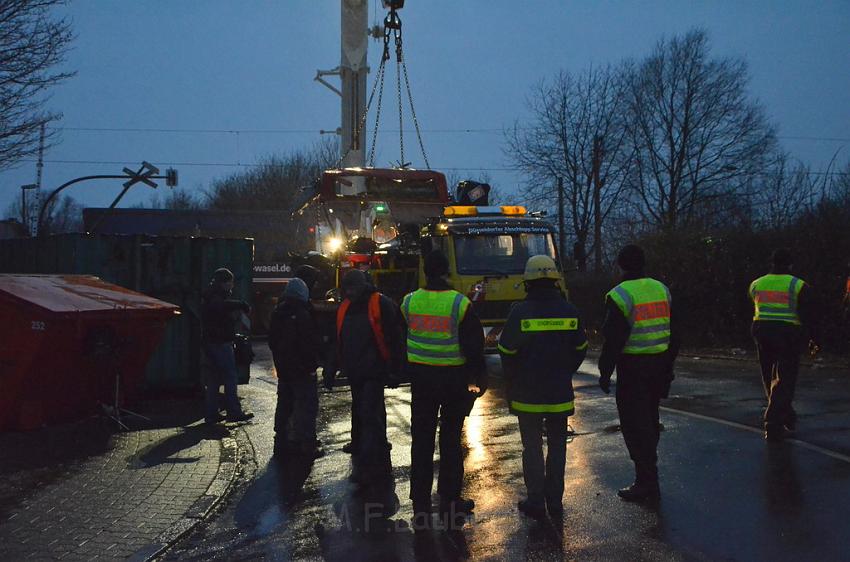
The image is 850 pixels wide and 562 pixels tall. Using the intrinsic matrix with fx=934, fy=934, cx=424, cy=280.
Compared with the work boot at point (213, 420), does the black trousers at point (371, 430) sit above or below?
above

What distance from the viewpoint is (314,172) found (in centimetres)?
5909

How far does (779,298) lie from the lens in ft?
29.3

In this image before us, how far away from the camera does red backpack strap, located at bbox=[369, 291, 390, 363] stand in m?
7.74

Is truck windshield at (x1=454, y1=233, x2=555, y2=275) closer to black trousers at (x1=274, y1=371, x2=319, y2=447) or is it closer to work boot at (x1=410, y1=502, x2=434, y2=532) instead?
black trousers at (x1=274, y1=371, x2=319, y2=447)

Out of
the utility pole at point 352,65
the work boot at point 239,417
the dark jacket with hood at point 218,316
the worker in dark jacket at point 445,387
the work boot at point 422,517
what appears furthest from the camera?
the utility pole at point 352,65

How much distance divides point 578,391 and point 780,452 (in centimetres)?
513

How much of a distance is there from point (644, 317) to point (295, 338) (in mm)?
3559

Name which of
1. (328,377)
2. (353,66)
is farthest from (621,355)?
(353,66)

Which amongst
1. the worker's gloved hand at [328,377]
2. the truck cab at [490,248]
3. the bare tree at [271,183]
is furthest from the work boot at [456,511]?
the bare tree at [271,183]

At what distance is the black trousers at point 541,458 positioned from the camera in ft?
21.0

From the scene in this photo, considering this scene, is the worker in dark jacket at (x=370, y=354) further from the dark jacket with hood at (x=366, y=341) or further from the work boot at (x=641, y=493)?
the work boot at (x=641, y=493)

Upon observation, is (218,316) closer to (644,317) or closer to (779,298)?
(644,317)

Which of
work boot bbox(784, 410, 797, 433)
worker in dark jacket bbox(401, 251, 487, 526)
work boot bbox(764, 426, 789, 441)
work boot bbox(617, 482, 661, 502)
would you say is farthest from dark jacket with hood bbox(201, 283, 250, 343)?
work boot bbox(784, 410, 797, 433)

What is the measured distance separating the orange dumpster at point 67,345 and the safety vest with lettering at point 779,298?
620 centimetres
